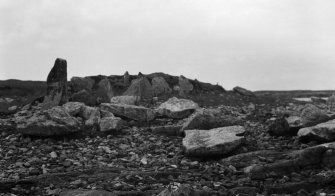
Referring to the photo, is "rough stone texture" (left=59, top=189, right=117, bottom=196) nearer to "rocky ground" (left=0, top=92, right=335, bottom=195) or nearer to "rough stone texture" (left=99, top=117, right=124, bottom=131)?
"rocky ground" (left=0, top=92, right=335, bottom=195)

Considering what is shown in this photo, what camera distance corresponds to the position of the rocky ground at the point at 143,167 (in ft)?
35.5

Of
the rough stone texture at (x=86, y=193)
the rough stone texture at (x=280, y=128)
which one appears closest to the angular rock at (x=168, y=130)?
the rough stone texture at (x=280, y=128)

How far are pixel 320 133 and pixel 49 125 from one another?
30.1 feet

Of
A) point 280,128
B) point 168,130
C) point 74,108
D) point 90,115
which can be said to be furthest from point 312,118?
point 74,108

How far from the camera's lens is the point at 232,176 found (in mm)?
12188

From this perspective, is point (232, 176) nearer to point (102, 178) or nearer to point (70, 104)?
point (102, 178)

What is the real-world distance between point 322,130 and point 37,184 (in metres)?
8.63

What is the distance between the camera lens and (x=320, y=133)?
47.8 ft

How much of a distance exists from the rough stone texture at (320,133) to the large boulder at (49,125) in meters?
8.02

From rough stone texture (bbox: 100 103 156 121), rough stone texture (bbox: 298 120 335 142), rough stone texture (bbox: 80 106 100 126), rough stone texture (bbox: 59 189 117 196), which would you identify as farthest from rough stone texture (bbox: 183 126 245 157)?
rough stone texture (bbox: 100 103 156 121)

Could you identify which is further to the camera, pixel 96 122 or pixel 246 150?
pixel 96 122

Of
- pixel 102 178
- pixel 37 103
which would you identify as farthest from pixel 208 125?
pixel 37 103

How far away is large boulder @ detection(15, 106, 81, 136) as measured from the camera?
16.6m

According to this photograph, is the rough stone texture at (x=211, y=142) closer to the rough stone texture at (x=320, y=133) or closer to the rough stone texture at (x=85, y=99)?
the rough stone texture at (x=320, y=133)
